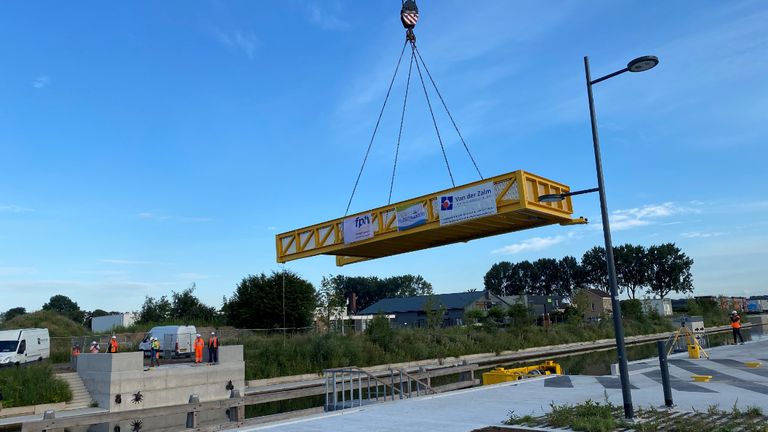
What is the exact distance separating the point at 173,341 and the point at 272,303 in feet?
72.1

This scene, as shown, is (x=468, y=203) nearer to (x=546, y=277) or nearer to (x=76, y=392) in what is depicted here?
(x=76, y=392)

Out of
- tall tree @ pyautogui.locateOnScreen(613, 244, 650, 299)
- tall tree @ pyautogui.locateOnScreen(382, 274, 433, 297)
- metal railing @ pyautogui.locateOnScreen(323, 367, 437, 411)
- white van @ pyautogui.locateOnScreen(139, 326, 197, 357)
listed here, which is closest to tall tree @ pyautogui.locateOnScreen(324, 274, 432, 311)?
tall tree @ pyautogui.locateOnScreen(382, 274, 433, 297)

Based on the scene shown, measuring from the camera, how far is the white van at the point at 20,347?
31.3m

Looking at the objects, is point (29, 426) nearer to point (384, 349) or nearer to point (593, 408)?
point (593, 408)

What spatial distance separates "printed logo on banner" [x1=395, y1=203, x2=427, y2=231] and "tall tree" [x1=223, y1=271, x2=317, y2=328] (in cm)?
4438

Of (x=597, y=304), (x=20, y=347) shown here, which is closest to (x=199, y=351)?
(x=20, y=347)

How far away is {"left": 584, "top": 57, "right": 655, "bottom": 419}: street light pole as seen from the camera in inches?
386

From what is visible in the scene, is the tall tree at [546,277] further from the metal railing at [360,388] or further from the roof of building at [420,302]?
the metal railing at [360,388]

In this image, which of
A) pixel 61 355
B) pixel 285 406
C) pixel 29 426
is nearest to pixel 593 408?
pixel 29 426

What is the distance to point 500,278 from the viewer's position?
172875 millimetres

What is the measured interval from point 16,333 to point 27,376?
7741 millimetres

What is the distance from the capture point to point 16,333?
32656 millimetres

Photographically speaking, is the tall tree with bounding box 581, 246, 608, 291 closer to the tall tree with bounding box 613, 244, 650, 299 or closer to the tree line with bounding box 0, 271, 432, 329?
the tall tree with bounding box 613, 244, 650, 299

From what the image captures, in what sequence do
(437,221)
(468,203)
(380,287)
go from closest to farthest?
(468,203)
(437,221)
(380,287)
